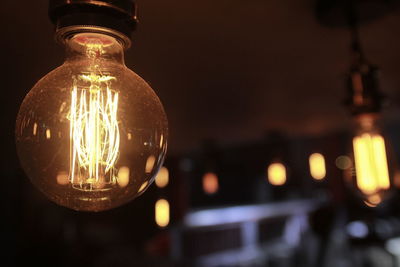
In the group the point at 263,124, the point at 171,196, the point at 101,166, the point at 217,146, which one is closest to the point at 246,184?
the point at 171,196

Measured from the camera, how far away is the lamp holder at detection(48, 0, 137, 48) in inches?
19.9

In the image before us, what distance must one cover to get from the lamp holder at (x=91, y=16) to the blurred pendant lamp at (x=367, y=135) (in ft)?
2.53

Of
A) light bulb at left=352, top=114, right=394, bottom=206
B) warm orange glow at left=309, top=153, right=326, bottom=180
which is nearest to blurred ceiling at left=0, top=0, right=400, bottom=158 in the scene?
light bulb at left=352, top=114, right=394, bottom=206

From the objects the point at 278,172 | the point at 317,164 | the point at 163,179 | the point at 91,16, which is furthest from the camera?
the point at 163,179

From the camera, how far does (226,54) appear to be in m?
1.43

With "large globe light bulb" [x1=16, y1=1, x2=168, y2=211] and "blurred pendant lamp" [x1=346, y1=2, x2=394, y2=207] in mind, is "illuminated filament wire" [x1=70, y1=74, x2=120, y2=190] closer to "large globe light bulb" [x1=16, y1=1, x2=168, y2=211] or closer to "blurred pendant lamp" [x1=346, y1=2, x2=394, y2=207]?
"large globe light bulb" [x1=16, y1=1, x2=168, y2=211]

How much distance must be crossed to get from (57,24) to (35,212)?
406 centimetres

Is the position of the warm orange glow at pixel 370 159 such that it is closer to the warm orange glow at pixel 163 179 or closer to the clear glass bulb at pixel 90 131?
the clear glass bulb at pixel 90 131

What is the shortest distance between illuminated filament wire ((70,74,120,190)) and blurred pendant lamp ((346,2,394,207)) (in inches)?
31.0

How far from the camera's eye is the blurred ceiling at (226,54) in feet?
3.56

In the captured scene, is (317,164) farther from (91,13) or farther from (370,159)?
(91,13)

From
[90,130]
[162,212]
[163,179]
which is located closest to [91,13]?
[90,130]

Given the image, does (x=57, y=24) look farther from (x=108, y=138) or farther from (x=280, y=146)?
(x=280, y=146)

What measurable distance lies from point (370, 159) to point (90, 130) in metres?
0.93
